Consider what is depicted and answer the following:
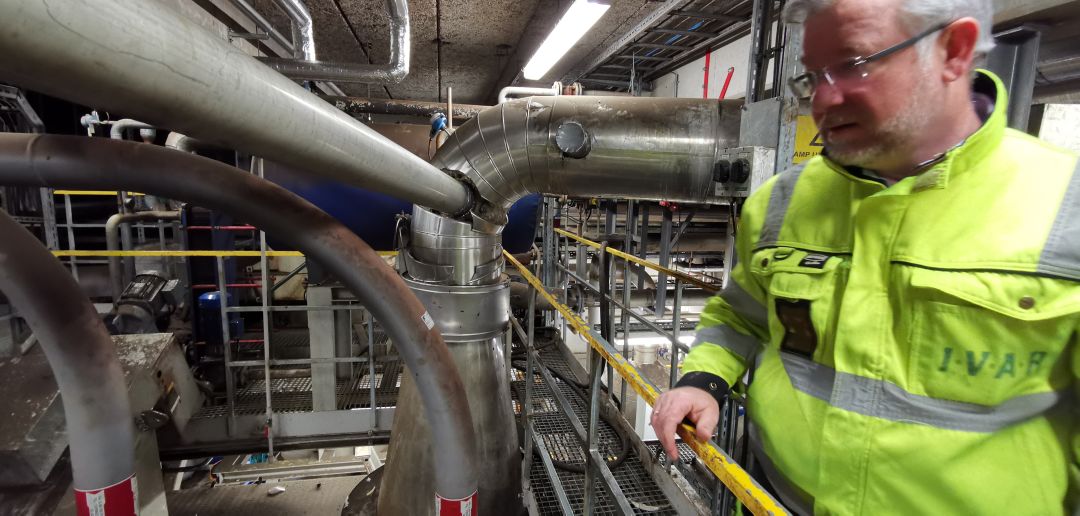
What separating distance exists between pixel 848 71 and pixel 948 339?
1.62 ft

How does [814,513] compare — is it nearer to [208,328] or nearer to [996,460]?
[996,460]

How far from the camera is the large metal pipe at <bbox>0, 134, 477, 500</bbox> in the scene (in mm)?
604

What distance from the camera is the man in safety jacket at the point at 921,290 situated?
68 cm

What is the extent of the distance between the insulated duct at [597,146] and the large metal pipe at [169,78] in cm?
149

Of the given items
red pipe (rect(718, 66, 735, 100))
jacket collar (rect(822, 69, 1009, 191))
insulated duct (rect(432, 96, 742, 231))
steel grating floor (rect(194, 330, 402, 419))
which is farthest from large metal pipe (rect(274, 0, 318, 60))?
red pipe (rect(718, 66, 735, 100))

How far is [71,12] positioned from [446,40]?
4647mm

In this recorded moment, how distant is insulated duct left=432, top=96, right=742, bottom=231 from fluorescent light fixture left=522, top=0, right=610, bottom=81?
3.71ft

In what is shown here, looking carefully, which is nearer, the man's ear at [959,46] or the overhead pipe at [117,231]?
the man's ear at [959,46]

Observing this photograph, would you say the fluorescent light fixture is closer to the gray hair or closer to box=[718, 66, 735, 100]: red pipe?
box=[718, 66, 735, 100]: red pipe

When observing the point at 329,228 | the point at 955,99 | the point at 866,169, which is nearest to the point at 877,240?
the point at 866,169

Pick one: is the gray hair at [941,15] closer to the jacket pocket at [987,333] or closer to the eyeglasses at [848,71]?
the eyeglasses at [848,71]

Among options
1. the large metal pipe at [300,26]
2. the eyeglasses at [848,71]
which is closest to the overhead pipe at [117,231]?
the large metal pipe at [300,26]

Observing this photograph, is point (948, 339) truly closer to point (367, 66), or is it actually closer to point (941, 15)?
point (941, 15)

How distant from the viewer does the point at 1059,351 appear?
2.16ft
